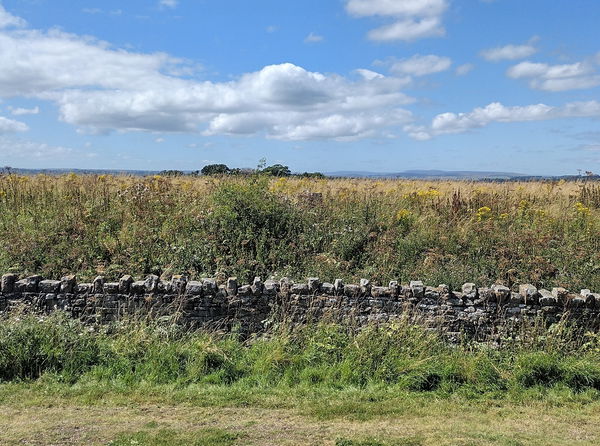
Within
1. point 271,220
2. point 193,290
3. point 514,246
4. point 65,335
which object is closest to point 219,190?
point 271,220

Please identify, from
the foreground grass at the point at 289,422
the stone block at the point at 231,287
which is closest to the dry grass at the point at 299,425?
the foreground grass at the point at 289,422

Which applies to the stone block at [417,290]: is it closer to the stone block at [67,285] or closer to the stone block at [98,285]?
the stone block at [98,285]

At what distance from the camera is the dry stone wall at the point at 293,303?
7996 millimetres

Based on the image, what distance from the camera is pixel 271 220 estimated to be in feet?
40.0

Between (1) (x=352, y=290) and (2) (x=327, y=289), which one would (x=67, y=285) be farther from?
(1) (x=352, y=290)

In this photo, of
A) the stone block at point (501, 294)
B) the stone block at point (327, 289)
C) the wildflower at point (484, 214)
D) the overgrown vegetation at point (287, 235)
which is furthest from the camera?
the wildflower at point (484, 214)

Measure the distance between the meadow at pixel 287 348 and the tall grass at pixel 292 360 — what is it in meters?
0.02

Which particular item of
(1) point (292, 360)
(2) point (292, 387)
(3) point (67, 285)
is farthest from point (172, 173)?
(2) point (292, 387)

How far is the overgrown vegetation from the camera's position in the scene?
34.2 feet

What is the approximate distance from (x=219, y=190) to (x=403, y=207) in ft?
17.4

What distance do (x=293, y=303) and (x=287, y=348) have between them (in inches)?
34.6

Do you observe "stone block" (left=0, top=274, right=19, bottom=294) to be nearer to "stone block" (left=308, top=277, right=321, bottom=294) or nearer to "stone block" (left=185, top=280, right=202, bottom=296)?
"stone block" (left=185, top=280, right=202, bottom=296)

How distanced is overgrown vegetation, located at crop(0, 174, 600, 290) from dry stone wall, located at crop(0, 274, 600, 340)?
166cm

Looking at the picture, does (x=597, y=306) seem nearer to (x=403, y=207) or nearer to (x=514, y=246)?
(x=514, y=246)
